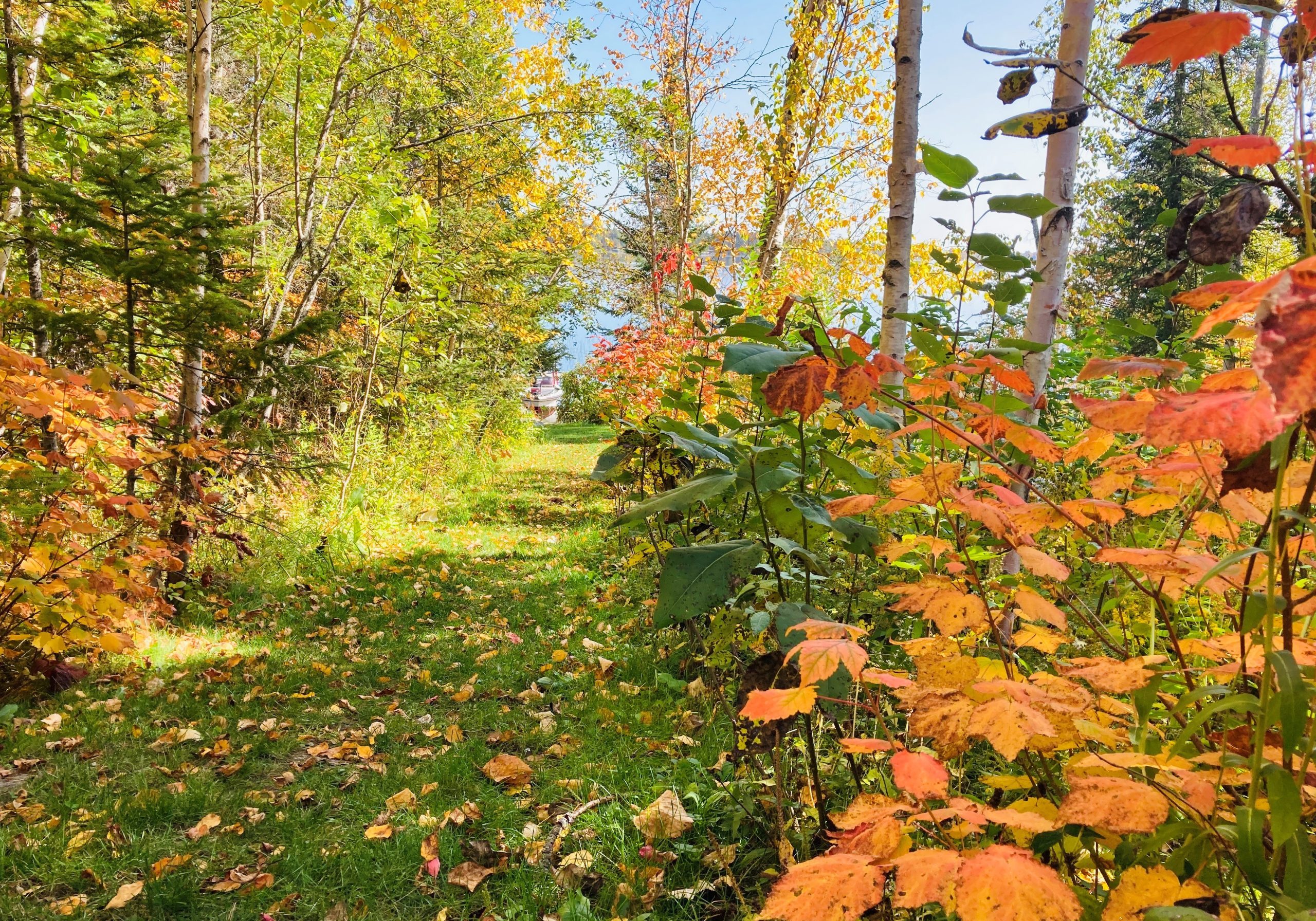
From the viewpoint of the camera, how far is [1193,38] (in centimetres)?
73

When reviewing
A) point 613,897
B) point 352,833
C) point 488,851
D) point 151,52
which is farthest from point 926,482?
point 151,52

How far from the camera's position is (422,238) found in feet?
19.8

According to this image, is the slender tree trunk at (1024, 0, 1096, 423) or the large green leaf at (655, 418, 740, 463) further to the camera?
the slender tree trunk at (1024, 0, 1096, 423)

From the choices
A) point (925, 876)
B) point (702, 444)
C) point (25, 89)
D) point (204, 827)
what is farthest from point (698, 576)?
point (25, 89)

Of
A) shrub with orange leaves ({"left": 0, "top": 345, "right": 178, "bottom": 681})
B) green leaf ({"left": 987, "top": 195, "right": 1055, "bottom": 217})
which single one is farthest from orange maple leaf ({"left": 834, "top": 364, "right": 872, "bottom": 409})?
shrub with orange leaves ({"left": 0, "top": 345, "right": 178, "bottom": 681})

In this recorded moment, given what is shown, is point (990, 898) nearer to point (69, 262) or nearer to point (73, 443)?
point (73, 443)

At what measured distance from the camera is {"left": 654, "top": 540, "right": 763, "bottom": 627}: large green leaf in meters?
1.26

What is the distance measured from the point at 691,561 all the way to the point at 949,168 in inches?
40.8

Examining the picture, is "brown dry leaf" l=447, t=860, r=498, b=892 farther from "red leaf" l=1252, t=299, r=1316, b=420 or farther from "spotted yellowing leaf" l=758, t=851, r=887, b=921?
"red leaf" l=1252, t=299, r=1316, b=420

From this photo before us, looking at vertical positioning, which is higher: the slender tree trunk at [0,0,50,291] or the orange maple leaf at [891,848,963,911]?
the slender tree trunk at [0,0,50,291]

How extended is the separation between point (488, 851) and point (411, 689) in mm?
1507

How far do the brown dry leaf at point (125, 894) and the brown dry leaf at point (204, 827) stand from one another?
0.75ft

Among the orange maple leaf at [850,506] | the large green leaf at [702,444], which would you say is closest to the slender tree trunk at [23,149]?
the large green leaf at [702,444]

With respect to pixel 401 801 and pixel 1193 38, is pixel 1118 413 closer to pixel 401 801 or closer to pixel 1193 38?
pixel 1193 38
